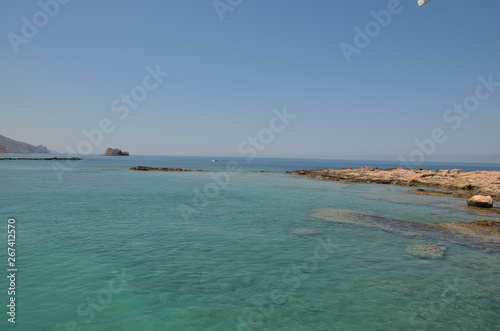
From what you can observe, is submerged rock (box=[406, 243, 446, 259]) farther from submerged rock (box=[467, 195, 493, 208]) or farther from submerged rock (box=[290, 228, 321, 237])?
submerged rock (box=[467, 195, 493, 208])

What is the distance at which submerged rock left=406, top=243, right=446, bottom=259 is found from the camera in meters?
14.4

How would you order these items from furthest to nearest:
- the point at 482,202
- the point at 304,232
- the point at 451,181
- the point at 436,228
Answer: the point at 451,181, the point at 482,202, the point at 436,228, the point at 304,232

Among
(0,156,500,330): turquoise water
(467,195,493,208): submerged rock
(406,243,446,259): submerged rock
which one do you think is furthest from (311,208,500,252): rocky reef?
(467,195,493,208): submerged rock

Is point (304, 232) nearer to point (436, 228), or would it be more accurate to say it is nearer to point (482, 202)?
point (436, 228)

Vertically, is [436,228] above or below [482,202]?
below

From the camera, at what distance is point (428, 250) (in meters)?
15.4

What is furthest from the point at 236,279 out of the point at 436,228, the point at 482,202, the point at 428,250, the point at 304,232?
the point at 482,202

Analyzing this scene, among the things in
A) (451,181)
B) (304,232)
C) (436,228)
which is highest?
(451,181)

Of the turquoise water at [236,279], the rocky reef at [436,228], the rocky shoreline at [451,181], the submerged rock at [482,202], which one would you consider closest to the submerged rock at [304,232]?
the turquoise water at [236,279]

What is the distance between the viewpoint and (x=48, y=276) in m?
11.1

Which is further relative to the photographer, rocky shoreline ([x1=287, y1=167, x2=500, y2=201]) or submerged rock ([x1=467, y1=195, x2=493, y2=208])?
rocky shoreline ([x1=287, y1=167, x2=500, y2=201])

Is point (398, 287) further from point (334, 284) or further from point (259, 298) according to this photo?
point (259, 298)

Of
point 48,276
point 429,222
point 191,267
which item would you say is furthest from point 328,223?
point 48,276

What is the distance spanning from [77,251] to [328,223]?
16.3m
